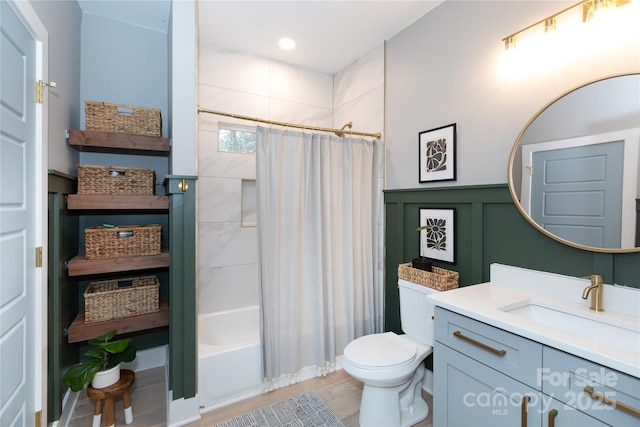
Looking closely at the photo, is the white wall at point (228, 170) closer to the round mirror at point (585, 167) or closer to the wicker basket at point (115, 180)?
the wicker basket at point (115, 180)

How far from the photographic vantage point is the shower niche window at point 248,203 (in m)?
2.80

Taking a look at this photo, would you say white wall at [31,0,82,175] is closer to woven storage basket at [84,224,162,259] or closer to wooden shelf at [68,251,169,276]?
woven storage basket at [84,224,162,259]

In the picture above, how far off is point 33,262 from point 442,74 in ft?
8.58

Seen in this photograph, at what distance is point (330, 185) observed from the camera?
231cm

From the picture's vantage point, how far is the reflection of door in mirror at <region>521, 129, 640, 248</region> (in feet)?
4.15

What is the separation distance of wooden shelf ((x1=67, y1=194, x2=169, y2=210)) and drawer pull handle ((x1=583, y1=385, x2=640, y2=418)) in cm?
231

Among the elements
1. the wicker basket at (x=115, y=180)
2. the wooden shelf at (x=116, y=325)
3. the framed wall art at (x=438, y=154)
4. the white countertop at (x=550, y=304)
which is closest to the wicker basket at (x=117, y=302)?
the wooden shelf at (x=116, y=325)

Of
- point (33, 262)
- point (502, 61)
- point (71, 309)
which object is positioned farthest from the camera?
point (71, 309)

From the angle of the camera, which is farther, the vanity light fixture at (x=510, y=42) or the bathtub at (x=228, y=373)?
the bathtub at (x=228, y=373)

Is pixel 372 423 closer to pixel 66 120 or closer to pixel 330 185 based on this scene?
pixel 330 185

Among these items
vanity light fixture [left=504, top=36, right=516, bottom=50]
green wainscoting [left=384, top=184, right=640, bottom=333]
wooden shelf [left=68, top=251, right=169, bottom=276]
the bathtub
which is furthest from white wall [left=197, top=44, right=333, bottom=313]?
vanity light fixture [left=504, top=36, right=516, bottom=50]

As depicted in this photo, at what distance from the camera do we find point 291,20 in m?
2.25

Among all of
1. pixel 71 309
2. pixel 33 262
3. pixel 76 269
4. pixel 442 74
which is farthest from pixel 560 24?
pixel 71 309

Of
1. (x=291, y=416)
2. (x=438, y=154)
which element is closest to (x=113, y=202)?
(x=291, y=416)
